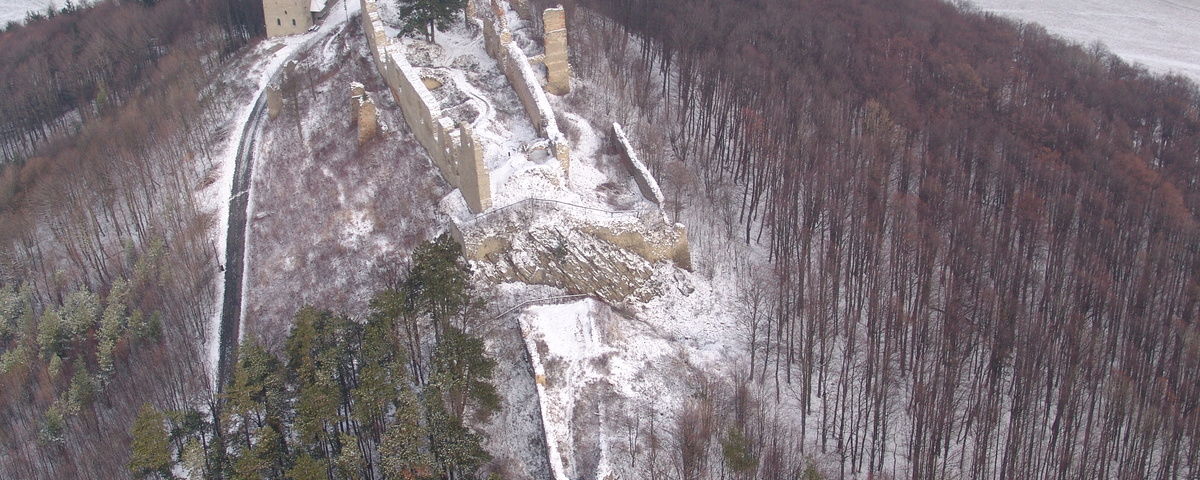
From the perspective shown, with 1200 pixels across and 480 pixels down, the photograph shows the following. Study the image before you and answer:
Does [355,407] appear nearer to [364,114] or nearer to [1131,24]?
[364,114]

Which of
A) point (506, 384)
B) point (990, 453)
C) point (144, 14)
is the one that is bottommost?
point (990, 453)

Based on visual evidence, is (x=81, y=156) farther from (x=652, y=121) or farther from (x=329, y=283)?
(x=652, y=121)

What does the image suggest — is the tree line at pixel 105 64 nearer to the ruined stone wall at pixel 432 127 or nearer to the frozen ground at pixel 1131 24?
the ruined stone wall at pixel 432 127

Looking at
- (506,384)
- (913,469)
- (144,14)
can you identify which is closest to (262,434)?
(506,384)

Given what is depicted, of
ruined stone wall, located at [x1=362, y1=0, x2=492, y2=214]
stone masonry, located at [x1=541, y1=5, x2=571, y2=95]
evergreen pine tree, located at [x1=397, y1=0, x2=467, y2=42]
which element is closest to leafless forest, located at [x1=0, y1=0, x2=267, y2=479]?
ruined stone wall, located at [x1=362, y1=0, x2=492, y2=214]

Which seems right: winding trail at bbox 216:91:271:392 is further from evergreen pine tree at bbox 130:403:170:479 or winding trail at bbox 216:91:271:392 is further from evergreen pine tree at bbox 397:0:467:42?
evergreen pine tree at bbox 397:0:467:42

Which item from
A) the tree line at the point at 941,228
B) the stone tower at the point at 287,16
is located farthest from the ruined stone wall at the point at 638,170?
the stone tower at the point at 287,16
